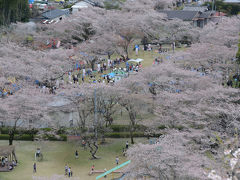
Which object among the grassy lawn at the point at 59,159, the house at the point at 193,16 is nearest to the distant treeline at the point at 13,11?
the house at the point at 193,16

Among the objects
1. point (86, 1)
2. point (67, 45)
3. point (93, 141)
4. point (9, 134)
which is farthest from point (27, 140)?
point (86, 1)

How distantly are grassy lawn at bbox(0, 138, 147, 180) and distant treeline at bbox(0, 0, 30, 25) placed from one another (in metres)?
26.1

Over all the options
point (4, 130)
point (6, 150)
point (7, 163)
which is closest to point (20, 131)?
point (4, 130)

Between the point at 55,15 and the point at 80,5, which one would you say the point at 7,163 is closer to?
the point at 55,15

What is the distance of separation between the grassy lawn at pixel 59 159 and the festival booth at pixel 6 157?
1.40 feet

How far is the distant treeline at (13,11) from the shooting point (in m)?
45.5

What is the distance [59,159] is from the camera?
2169cm

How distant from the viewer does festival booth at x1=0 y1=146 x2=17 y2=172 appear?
1990 cm

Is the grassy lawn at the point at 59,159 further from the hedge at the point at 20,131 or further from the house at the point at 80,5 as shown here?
the house at the point at 80,5

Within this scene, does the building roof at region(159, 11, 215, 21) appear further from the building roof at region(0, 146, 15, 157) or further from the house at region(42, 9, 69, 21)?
the building roof at region(0, 146, 15, 157)

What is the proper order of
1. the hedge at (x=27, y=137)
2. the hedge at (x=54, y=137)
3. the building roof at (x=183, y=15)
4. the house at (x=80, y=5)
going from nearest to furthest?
the hedge at (x=54, y=137) → the hedge at (x=27, y=137) → the building roof at (x=183, y=15) → the house at (x=80, y=5)

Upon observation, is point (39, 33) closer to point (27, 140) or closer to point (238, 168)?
point (27, 140)

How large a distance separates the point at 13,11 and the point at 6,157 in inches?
1211

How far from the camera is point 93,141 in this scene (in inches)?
906
